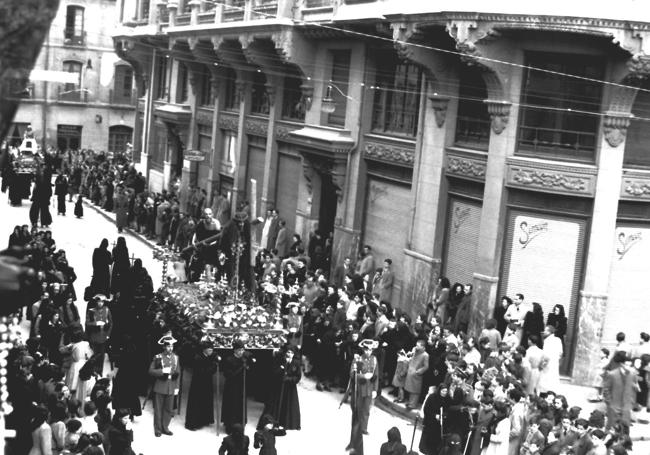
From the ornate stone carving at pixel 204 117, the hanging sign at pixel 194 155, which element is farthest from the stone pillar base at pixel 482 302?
the ornate stone carving at pixel 204 117

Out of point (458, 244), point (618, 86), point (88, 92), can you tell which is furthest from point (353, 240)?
point (88, 92)

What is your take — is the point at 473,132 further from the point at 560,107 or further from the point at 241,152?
the point at 241,152

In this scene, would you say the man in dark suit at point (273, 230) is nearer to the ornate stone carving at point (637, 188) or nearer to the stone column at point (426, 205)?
the stone column at point (426, 205)

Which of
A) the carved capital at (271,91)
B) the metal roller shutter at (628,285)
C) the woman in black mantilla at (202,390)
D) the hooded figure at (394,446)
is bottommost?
the woman in black mantilla at (202,390)

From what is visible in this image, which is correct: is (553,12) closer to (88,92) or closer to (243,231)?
(243,231)

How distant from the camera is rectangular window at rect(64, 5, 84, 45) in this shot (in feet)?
193

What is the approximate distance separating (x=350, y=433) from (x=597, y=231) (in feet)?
20.9

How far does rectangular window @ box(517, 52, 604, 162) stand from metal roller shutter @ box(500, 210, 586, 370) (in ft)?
4.35

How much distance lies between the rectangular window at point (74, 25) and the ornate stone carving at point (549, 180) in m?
43.5

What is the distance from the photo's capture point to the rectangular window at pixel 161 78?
144 feet

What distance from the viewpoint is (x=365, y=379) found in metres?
16.3

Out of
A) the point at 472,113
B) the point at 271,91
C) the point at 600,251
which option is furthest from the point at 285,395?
the point at 271,91

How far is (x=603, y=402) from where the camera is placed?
1784 cm

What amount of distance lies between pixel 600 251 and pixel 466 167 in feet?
11.5
